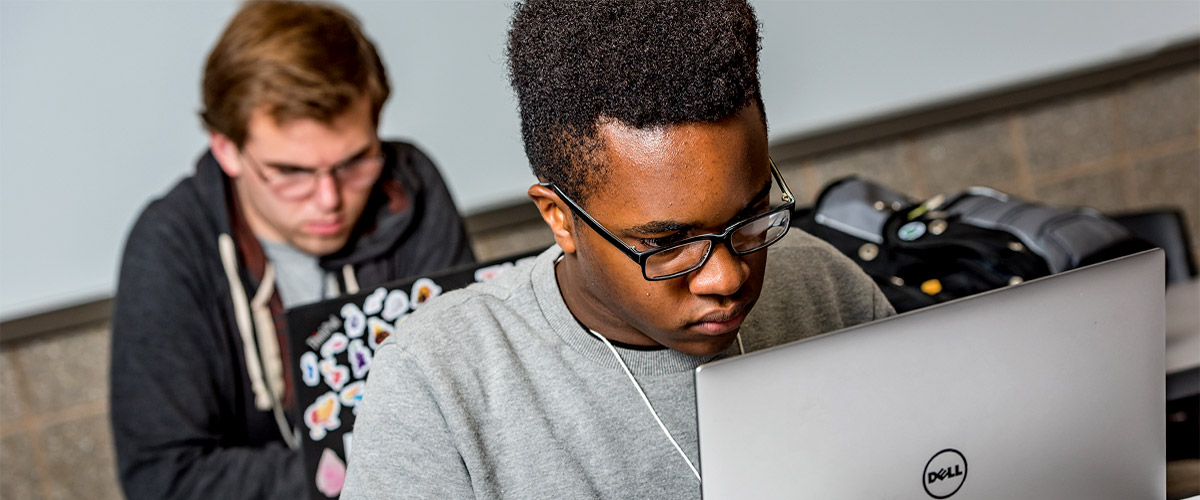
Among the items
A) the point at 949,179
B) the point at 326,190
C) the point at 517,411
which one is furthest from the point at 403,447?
the point at 949,179

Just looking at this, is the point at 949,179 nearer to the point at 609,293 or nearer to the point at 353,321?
the point at 353,321

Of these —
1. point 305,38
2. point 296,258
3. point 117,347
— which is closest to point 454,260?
point 296,258

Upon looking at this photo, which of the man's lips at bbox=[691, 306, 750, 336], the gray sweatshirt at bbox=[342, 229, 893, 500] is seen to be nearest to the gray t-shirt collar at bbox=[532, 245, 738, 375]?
the gray sweatshirt at bbox=[342, 229, 893, 500]

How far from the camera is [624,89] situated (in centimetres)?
84

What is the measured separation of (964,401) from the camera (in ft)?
2.57

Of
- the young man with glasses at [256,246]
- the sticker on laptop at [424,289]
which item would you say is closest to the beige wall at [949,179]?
the young man with glasses at [256,246]

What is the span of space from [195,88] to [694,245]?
1.60 meters

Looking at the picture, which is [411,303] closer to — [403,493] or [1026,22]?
[403,493]

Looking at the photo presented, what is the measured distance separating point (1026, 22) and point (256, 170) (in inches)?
78.6

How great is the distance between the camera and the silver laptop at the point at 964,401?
74 cm

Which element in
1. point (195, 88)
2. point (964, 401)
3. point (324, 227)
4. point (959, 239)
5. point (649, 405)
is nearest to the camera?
point (964, 401)

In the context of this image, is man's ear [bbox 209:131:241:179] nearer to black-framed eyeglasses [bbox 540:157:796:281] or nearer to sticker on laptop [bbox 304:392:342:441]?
sticker on laptop [bbox 304:392:342:441]

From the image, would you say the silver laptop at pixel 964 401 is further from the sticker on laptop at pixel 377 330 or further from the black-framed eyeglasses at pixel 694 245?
the sticker on laptop at pixel 377 330

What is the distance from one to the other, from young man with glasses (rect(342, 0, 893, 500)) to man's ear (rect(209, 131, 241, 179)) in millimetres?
796
